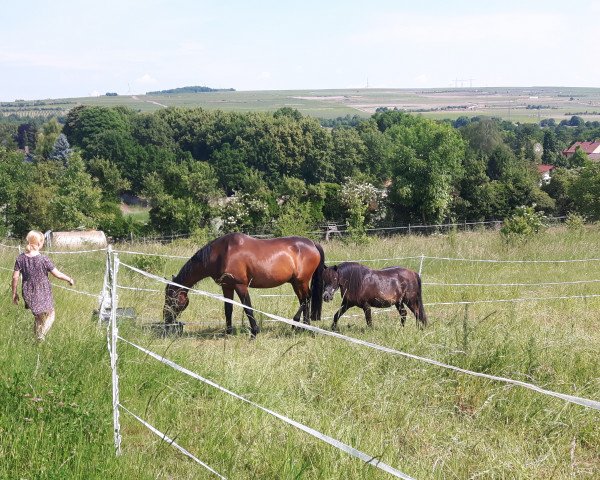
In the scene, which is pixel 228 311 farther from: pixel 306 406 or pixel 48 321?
pixel 306 406

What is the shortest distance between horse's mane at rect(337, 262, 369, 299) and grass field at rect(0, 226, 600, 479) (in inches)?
36.2

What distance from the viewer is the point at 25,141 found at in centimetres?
14475

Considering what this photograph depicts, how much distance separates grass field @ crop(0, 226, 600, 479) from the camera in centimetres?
470

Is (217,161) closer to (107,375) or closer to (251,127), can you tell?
(251,127)

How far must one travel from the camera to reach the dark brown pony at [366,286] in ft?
30.9

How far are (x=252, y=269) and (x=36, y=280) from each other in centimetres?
296

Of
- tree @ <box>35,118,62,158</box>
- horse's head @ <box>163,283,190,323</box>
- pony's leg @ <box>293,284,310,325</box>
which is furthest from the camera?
tree @ <box>35,118,62,158</box>

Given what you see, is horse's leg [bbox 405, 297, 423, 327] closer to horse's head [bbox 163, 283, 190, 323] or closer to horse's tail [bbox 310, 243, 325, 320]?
horse's tail [bbox 310, 243, 325, 320]

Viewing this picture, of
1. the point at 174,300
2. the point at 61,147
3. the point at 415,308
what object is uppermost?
the point at 174,300

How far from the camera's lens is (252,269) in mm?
9789

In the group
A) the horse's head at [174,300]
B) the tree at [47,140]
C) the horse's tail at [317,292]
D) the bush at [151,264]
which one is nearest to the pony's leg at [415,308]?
the horse's tail at [317,292]

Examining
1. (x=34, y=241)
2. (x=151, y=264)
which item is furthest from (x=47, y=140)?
(x=34, y=241)

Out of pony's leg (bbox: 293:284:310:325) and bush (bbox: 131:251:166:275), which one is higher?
pony's leg (bbox: 293:284:310:325)

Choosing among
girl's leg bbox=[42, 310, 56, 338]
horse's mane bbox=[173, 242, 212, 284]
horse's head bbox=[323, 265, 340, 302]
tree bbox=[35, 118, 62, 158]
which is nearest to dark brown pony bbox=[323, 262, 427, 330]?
horse's head bbox=[323, 265, 340, 302]
